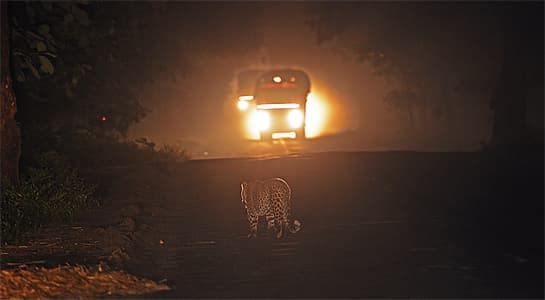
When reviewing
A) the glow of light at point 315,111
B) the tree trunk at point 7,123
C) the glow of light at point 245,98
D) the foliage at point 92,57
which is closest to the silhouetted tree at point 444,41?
the glow of light at point 245,98

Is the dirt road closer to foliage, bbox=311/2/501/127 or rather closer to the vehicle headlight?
foliage, bbox=311/2/501/127

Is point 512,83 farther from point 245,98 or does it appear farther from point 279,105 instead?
point 245,98

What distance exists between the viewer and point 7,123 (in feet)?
50.0

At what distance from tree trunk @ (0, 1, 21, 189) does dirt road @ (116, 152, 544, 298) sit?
211cm

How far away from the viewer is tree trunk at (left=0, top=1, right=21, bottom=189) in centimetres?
1474

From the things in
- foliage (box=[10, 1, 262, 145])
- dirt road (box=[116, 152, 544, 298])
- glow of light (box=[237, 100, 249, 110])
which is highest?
glow of light (box=[237, 100, 249, 110])

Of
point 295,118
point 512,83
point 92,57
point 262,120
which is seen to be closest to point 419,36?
point 512,83

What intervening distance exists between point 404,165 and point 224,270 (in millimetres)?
13436

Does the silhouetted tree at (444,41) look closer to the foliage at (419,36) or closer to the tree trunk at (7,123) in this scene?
the foliage at (419,36)

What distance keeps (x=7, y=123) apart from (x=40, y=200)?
125cm

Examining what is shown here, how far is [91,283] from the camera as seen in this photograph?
9852mm

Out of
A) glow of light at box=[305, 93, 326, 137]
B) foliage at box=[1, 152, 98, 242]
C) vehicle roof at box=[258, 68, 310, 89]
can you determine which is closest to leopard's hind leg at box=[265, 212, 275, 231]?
foliage at box=[1, 152, 98, 242]

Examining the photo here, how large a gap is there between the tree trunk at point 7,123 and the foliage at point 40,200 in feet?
0.88

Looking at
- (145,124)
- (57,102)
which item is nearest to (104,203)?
(57,102)
